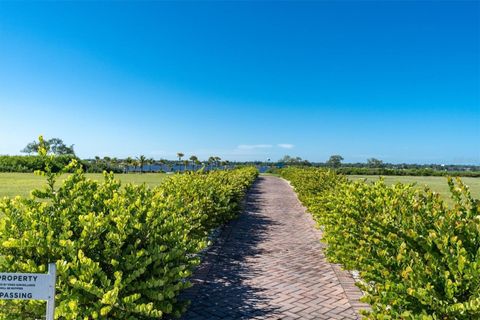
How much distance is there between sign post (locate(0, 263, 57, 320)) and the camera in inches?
96.0

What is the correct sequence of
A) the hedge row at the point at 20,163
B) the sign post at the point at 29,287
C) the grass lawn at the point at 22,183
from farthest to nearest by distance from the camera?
the hedge row at the point at 20,163 < the grass lawn at the point at 22,183 < the sign post at the point at 29,287

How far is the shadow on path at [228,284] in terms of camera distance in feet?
15.0

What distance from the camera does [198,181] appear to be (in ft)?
31.1

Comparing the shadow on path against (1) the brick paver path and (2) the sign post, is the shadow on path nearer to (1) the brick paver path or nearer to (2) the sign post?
(1) the brick paver path

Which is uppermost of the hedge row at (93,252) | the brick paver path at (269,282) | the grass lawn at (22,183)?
the hedge row at (93,252)

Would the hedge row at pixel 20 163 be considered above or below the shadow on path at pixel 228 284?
above

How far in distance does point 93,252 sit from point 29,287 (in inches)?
39.6

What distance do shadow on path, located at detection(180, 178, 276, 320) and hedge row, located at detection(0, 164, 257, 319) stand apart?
91 centimetres

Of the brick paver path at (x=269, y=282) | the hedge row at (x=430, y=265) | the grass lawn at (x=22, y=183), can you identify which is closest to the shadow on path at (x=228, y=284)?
the brick paver path at (x=269, y=282)

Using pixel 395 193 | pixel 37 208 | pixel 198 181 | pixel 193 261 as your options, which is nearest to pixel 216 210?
pixel 198 181

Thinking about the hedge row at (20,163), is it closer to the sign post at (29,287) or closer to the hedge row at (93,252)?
the hedge row at (93,252)

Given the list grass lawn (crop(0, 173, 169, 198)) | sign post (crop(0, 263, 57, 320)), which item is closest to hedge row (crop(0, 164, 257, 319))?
sign post (crop(0, 263, 57, 320))

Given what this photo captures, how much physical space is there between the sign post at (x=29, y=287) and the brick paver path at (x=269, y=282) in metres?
2.21

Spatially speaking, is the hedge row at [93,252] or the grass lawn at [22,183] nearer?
the hedge row at [93,252]
